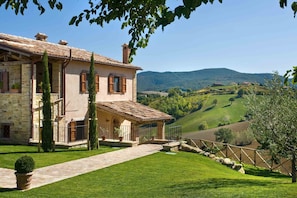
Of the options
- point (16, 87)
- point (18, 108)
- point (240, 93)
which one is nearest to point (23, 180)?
point (18, 108)

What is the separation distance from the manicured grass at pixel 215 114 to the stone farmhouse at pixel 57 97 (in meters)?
53.4

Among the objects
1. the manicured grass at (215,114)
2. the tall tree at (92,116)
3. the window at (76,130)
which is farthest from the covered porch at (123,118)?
the manicured grass at (215,114)

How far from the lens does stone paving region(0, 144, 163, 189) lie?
11.4m

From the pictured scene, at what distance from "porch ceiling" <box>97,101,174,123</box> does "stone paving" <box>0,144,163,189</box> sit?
3387 mm

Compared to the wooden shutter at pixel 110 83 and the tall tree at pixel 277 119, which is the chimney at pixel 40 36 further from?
the tall tree at pixel 277 119

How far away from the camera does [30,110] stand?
19.0m

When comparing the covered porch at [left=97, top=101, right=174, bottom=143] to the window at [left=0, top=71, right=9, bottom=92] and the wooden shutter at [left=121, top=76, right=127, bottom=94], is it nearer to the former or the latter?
the wooden shutter at [left=121, top=76, right=127, bottom=94]

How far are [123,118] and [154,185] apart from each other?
478 inches

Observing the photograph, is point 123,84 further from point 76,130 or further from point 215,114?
point 215,114

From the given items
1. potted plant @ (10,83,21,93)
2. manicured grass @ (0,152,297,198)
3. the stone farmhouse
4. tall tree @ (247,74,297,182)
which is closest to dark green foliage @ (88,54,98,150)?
the stone farmhouse

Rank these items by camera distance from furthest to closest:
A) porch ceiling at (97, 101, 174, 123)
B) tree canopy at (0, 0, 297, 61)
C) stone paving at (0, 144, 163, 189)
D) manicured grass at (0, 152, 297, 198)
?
porch ceiling at (97, 101, 174, 123) → stone paving at (0, 144, 163, 189) → manicured grass at (0, 152, 297, 198) → tree canopy at (0, 0, 297, 61)

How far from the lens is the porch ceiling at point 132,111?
22.5 metres

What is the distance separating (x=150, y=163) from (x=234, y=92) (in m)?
85.3

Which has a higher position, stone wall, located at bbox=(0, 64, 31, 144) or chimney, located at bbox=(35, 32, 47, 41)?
chimney, located at bbox=(35, 32, 47, 41)
